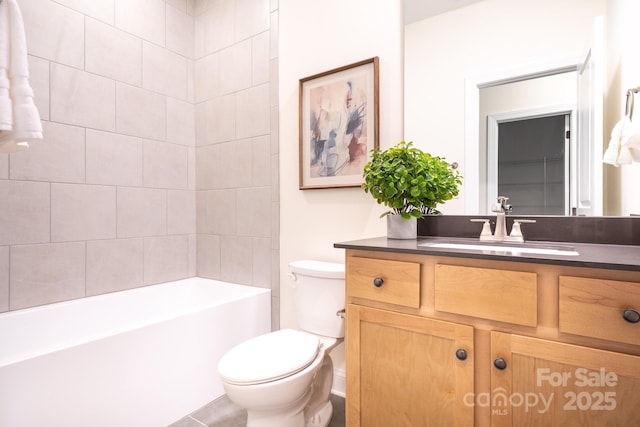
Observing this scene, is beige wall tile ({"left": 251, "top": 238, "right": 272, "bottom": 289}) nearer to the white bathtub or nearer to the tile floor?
the white bathtub

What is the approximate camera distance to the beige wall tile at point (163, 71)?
7.89ft

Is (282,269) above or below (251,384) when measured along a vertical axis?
above

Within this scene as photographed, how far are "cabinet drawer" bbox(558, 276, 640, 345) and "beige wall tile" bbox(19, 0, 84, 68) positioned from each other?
262 cm

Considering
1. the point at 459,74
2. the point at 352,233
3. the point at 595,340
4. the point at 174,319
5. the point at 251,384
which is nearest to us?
the point at 595,340

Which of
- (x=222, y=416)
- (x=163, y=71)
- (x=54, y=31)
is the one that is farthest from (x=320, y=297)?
(x=54, y=31)

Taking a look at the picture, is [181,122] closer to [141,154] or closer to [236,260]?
[141,154]

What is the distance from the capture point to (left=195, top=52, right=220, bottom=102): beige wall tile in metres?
2.58

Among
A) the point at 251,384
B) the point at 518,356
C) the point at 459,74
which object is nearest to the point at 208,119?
the point at 459,74

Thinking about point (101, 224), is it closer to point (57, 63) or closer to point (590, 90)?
point (57, 63)

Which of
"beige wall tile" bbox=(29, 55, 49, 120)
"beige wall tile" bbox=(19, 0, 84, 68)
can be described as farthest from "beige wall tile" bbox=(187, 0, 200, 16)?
"beige wall tile" bbox=(29, 55, 49, 120)

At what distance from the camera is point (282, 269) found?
2.23 meters

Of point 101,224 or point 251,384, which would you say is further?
point 101,224

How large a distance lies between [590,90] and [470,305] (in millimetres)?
1020

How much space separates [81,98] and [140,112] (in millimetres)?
357
